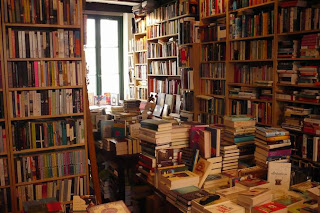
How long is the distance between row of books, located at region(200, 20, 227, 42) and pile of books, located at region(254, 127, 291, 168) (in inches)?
94.2

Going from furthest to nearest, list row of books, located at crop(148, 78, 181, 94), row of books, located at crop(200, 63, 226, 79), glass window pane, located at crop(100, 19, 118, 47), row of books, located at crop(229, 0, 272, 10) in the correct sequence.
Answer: glass window pane, located at crop(100, 19, 118, 47) → row of books, located at crop(148, 78, 181, 94) → row of books, located at crop(200, 63, 226, 79) → row of books, located at crop(229, 0, 272, 10)

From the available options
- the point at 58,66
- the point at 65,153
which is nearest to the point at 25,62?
the point at 58,66

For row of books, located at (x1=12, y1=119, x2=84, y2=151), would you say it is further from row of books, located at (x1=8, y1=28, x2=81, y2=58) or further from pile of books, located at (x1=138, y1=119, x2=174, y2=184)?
pile of books, located at (x1=138, y1=119, x2=174, y2=184)

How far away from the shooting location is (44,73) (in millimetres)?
3490

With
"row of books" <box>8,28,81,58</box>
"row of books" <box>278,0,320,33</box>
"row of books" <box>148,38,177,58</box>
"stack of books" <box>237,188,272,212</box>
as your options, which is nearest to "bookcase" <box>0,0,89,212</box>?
"row of books" <box>8,28,81,58</box>

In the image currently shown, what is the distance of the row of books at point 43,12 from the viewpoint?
329 cm

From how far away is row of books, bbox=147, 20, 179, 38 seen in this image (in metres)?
6.18

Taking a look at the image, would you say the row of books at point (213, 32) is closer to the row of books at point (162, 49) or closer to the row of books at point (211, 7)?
the row of books at point (211, 7)

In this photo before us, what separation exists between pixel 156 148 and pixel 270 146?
95 centimetres

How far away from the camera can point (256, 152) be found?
2906 millimetres

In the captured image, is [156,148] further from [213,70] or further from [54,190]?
[213,70]

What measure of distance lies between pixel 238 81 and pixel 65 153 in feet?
8.53

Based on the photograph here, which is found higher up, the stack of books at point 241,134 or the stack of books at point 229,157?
the stack of books at point 241,134

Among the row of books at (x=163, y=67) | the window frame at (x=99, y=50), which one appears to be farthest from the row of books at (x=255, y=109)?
the window frame at (x=99, y=50)
